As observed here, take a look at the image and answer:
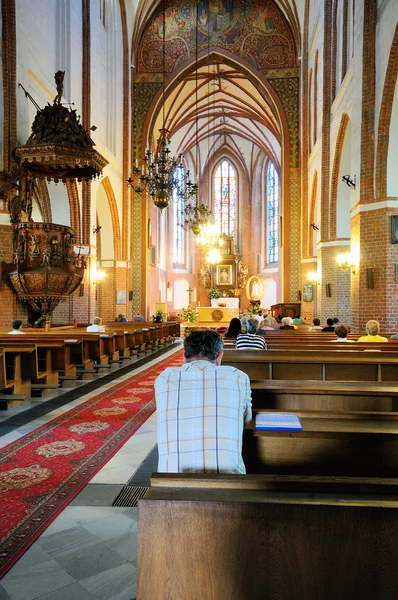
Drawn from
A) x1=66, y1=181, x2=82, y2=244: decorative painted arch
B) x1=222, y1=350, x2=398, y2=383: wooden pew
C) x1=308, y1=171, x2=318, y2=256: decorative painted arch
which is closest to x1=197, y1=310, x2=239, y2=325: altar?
x1=308, y1=171, x2=318, y2=256: decorative painted arch

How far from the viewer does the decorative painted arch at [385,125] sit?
31.1ft

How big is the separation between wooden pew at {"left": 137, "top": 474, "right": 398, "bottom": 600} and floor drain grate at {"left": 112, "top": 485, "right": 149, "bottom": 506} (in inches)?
75.0

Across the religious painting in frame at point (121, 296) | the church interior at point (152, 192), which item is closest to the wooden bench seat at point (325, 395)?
the church interior at point (152, 192)

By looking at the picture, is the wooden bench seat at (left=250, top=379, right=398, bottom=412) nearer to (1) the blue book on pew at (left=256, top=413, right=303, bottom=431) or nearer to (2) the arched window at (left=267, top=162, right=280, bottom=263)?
(1) the blue book on pew at (left=256, top=413, right=303, bottom=431)

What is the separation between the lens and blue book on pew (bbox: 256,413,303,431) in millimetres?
2387

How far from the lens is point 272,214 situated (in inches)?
1275

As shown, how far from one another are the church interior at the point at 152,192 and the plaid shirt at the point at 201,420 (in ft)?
1.83

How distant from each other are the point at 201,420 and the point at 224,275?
30.5 metres

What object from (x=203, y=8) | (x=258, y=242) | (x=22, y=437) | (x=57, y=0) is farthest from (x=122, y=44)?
(x=22, y=437)

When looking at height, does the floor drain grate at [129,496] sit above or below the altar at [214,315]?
below

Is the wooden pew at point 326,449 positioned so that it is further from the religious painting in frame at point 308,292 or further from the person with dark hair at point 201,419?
the religious painting in frame at point 308,292

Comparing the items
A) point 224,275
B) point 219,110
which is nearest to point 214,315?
point 224,275

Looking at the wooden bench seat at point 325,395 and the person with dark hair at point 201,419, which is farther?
the wooden bench seat at point 325,395

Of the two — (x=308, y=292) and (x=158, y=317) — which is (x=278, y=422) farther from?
(x=308, y=292)
